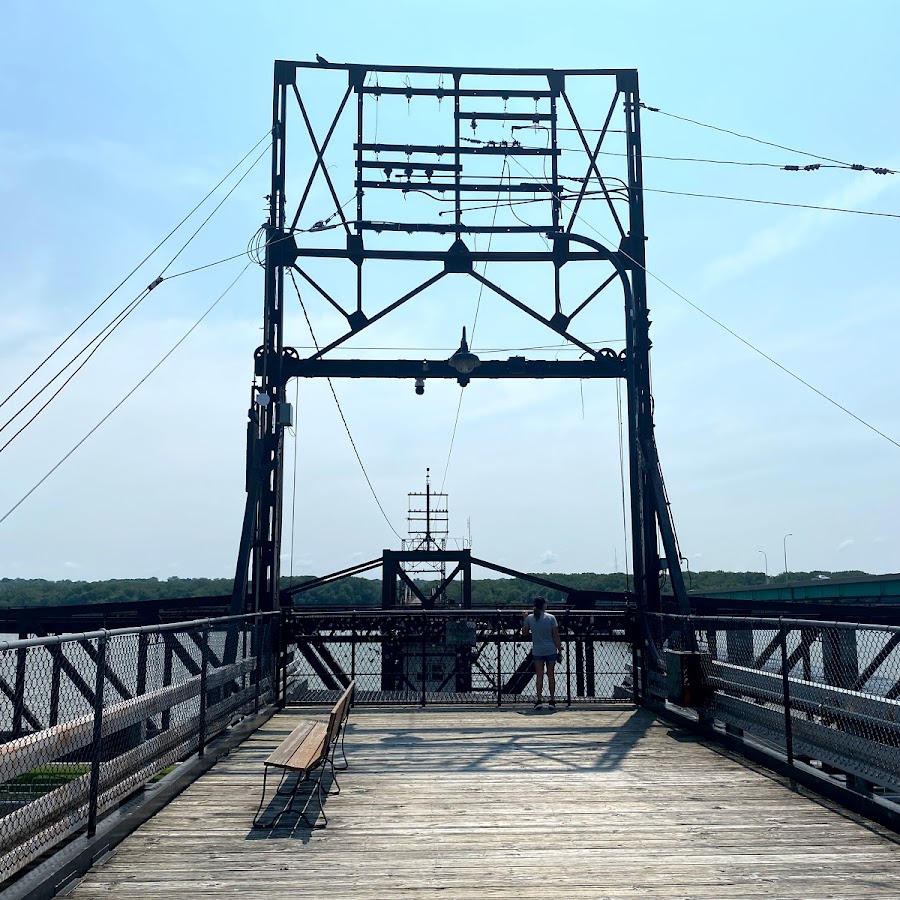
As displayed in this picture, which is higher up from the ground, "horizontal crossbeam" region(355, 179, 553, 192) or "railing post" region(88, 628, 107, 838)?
"horizontal crossbeam" region(355, 179, 553, 192)

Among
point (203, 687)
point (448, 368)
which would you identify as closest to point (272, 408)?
point (448, 368)

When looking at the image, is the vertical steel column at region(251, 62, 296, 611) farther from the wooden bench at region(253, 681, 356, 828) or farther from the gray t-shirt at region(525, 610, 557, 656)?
the wooden bench at region(253, 681, 356, 828)

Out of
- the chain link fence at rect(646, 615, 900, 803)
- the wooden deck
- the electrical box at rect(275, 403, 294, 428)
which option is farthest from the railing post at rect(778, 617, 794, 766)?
the electrical box at rect(275, 403, 294, 428)

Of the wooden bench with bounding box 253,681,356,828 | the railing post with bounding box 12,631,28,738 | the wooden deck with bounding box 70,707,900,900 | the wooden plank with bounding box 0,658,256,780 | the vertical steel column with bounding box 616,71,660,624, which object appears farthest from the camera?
the vertical steel column with bounding box 616,71,660,624

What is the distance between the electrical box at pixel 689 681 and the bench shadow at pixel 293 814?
4.95m

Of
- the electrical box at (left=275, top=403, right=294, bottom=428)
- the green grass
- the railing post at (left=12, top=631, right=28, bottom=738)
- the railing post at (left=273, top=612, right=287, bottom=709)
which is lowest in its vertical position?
the green grass

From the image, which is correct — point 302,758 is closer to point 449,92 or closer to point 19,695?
point 19,695

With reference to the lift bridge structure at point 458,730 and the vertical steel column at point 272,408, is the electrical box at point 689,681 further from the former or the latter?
the vertical steel column at point 272,408

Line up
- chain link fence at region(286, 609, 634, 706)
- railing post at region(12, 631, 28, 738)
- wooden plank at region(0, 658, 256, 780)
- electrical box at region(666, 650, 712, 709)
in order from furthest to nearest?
chain link fence at region(286, 609, 634, 706)
electrical box at region(666, 650, 712, 709)
railing post at region(12, 631, 28, 738)
wooden plank at region(0, 658, 256, 780)

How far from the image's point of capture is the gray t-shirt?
47.0 ft

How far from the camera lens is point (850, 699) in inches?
307

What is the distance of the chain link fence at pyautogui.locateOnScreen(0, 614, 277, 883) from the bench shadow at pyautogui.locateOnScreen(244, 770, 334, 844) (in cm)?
107

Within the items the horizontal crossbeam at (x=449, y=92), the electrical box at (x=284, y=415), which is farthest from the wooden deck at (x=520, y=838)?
the horizontal crossbeam at (x=449, y=92)

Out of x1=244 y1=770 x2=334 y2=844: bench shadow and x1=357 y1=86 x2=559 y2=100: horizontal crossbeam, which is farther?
x1=357 y1=86 x2=559 y2=100: horizontal crossbeam
